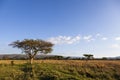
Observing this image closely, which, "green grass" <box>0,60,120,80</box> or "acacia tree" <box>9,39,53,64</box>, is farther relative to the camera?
"acacia tree" <box>9,39,53,64</box>

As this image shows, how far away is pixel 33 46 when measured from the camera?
196 ft

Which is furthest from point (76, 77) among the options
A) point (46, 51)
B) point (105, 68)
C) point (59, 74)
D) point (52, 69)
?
point (46, 51)

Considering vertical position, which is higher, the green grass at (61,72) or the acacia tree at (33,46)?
the acacia tree at (33,46)

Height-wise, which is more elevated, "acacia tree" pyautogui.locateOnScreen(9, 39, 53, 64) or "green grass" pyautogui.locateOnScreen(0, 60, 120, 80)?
"acacia tree" pyautogui.locateOnScreen(9, 39, 53, 64)

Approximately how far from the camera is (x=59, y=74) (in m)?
35.5

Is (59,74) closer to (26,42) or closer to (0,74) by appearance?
(0,74)

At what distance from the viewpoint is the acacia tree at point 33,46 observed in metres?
59.5

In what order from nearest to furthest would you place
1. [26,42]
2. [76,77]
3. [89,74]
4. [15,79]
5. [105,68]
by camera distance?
1. [15,79]
2. [76,77]
3. [89,74]
4. [105,68]
5. [26,42]

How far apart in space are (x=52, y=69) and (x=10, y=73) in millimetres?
6928

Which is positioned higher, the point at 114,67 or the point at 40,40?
the point at 40,40

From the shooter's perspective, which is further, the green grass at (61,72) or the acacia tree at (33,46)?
the acacia tree at (33,46)

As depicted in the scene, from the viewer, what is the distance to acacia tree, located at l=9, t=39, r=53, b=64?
195ft

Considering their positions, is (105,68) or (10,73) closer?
(10,73)

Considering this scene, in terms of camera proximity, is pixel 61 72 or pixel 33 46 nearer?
pixel 61 72
